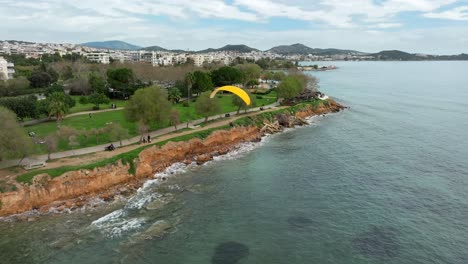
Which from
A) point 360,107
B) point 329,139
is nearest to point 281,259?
point 329,139

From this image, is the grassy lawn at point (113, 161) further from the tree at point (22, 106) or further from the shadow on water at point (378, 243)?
the shadow on water at point (378, 243)

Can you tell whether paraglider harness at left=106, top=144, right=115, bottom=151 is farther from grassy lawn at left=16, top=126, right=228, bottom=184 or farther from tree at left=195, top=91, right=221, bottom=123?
tree at left=195, top=91, right=221, bottom=123

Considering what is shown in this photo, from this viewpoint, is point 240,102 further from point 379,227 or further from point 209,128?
point 379,227

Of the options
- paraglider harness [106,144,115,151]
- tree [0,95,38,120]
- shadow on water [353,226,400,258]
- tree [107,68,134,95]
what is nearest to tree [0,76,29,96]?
tree [107,68,134,95]

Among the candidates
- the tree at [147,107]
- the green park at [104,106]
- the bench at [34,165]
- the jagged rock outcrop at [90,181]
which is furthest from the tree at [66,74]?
the bench at [34,165]

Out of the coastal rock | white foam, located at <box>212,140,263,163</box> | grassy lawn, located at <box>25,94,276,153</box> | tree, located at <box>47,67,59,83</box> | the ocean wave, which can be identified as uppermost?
tree, located at <box>47,67,59,83</box>
